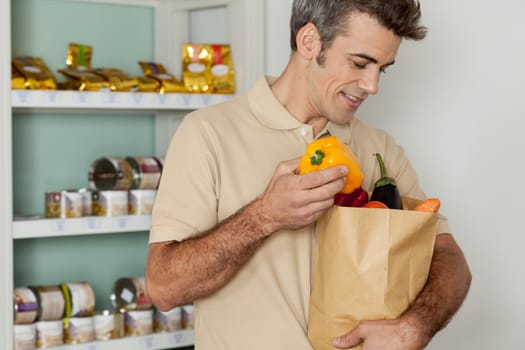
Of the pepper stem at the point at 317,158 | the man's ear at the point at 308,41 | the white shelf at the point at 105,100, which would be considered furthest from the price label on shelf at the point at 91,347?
the pepper stem at the point at 317,158

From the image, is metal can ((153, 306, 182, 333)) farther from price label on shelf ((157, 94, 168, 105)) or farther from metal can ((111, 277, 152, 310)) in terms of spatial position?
price label on shelf ((157, 94, 168, 105))

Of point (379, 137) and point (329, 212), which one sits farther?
point (379, 137)

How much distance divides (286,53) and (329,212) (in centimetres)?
141

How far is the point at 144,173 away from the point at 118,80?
1.05 ft

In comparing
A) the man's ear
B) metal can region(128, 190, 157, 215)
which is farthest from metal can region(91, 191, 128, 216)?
the man's ear

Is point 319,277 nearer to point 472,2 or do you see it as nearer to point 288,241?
point 288,241

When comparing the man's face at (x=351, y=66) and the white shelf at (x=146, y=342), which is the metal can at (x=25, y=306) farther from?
the man's face at (x=351, y=66)

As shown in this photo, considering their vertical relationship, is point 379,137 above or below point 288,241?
above

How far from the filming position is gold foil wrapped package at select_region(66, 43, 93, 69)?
296 centimetres

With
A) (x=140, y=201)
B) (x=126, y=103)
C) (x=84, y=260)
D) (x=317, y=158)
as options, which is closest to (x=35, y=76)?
(x=126, y=103)

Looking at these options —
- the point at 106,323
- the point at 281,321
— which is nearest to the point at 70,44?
Answer: the point at 106,323

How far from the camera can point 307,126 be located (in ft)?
5.98

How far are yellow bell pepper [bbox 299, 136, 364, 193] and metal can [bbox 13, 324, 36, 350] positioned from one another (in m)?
1.43

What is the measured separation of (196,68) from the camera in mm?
3018
